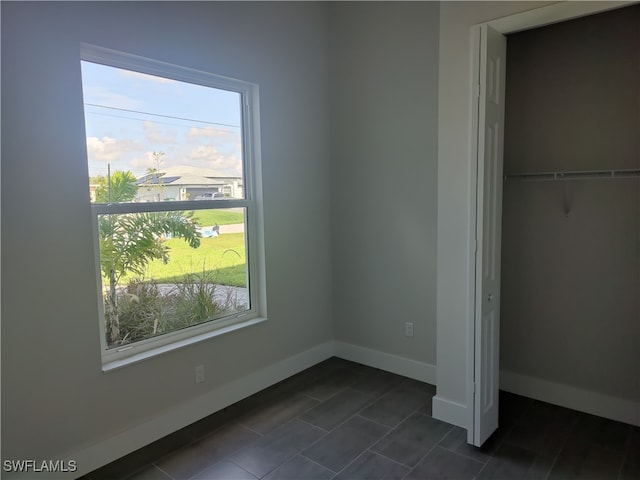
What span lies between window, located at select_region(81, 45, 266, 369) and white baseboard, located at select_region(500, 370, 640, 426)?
74.7 inches

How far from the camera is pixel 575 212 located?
2.92 metres

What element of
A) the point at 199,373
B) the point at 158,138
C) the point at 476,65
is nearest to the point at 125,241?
the point at 158,138

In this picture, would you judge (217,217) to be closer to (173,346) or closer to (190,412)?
(173,346)

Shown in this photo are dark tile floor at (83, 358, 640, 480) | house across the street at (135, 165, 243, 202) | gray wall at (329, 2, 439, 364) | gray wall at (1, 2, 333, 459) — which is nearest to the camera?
gray wall at (1, 2, 333, 459)

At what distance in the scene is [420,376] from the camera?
3.47 m

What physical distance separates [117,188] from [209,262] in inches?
32.3

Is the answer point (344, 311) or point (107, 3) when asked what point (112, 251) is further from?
point (344, 311)

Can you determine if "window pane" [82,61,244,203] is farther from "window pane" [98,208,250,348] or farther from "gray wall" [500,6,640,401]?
"gray wall" [500,6,640,401]

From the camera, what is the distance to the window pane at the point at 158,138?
2.48 metres

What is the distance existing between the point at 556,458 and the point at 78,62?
3.29 m

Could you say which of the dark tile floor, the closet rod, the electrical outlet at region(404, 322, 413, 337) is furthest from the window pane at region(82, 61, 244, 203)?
the closet rod

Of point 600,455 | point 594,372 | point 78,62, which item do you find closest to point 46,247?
point 78,62

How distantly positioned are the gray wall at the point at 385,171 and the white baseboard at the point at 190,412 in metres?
0.56

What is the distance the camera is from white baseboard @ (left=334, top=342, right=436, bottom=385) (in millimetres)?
3449
